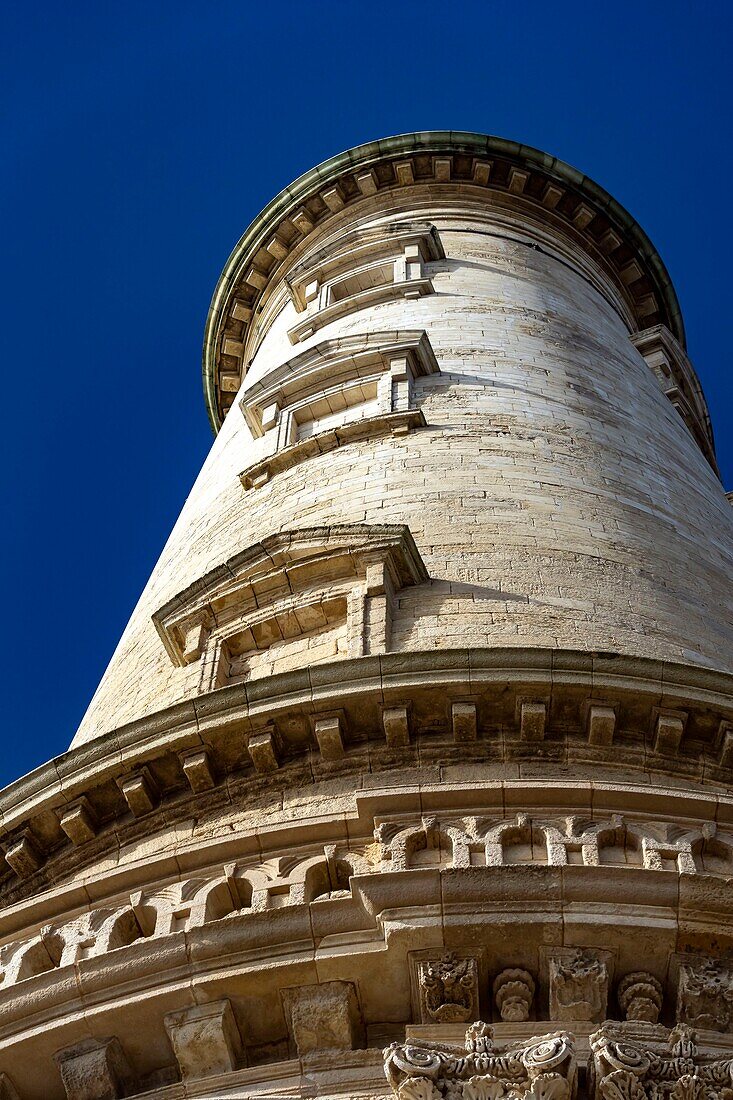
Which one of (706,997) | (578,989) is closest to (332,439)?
(578,989)

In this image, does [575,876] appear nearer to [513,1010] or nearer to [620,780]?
[513,1010]

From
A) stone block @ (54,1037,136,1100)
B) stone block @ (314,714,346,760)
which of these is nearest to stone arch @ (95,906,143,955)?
stone block @ (54,1037,136,1100)

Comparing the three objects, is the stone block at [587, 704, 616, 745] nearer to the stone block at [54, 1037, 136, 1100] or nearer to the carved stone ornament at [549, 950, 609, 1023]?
the carved stone ornament at [549, 950, 609, 1023]

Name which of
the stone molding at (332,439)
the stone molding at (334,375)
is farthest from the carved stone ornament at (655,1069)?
the stone molding at (334,375)

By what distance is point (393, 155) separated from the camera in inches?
1105

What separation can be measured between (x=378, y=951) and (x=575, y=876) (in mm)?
1046

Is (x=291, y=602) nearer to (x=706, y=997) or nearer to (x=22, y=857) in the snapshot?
(x=22, y=857)

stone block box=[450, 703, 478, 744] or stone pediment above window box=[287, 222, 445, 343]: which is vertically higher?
stone pediment above window box=[287, 222, 445, 343]

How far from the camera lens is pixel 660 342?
2648cm

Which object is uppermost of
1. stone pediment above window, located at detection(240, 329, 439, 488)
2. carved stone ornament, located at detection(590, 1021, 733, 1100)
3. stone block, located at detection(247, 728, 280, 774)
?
stone pediment above window, located at detection(240, 329, 439, 488)

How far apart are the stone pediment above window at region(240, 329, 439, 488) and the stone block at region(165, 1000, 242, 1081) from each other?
8.55 metres

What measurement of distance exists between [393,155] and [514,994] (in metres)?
22.6

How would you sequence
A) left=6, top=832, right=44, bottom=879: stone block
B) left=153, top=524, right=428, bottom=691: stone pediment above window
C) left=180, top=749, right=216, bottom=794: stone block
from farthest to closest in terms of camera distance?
left=153, top=524, right=428, bottom=691: stone pediment above window
left=6, top=832, right=44, bottom=879: stone block
left=180, top=749, right=216, bottom=794: stone block

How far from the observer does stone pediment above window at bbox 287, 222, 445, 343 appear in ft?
69.9
